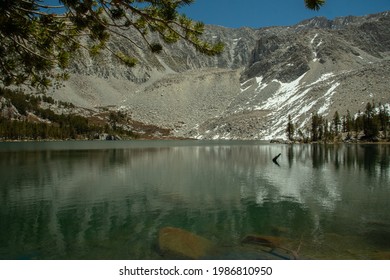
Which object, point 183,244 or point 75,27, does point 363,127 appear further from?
point 75,27

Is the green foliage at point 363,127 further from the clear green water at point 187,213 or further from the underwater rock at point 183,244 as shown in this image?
the underwater rock at point 183,244

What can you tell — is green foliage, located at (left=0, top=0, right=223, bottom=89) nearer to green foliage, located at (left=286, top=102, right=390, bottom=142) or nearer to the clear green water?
the clear green water

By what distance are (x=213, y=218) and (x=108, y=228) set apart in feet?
26.8

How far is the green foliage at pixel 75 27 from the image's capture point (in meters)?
11.0

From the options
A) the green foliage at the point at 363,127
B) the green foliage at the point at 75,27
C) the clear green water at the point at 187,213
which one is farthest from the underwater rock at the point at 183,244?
the green foliage at the point at 363,127

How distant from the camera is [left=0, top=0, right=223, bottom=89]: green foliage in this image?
432 inches

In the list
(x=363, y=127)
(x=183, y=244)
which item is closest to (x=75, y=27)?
(x=183, y=244)

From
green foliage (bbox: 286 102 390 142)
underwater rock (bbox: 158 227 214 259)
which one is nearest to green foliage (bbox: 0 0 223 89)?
underwater rock (bbox: 158 227 214 259)

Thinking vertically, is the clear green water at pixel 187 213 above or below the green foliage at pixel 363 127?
below

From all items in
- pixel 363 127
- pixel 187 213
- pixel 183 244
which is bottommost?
pixel 187 213

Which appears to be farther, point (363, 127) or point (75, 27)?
point (363, 127)

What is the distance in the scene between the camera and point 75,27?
13.3 metres

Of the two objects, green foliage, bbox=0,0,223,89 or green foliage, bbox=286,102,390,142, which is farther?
green foliage, bbox=286,102,390,142

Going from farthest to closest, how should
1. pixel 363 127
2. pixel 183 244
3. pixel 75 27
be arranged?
pixel 363 127 → pixel 183 244 → pixel 75 27
